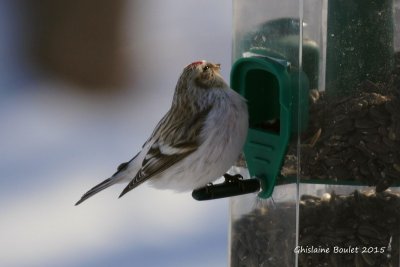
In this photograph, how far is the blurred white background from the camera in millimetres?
6246

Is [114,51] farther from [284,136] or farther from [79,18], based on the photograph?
[284,136]

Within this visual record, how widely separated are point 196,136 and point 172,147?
0.11 m

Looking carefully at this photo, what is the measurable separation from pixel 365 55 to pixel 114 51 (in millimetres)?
A: 4501

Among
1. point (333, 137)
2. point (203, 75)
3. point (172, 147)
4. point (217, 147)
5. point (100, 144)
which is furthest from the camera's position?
point (100, 144)

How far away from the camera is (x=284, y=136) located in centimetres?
366

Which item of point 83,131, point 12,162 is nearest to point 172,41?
point 83,131

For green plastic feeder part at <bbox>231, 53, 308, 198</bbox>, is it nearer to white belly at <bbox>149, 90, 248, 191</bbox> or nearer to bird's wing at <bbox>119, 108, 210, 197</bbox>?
white belly at <bbox>149, 90, 248, 191</bbox>

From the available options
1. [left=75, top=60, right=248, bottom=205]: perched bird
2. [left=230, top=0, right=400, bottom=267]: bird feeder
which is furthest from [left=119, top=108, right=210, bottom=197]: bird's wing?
[left=230, top=0, right=400, bottom=267]: bird feeder

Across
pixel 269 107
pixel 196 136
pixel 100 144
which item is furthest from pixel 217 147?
pixel 100 144

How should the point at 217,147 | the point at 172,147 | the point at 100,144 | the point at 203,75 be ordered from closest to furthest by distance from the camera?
the point at 217,147
the point at 172,147
the point at 203,75
the point at 100,144

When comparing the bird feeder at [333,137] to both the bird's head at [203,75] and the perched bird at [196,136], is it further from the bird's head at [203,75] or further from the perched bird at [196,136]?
the bird's head at [203,75]

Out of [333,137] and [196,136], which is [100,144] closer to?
[196,136]

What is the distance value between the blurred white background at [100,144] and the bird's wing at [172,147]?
5.77 feet

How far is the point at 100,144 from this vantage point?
742 cm
